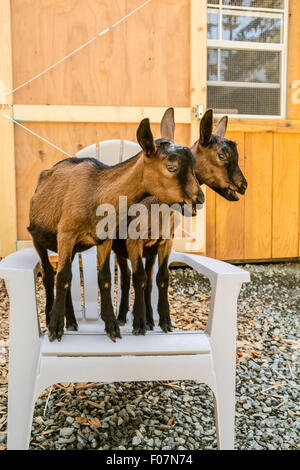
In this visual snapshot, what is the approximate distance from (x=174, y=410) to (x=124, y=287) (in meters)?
0.53

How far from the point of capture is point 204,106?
2.99 m

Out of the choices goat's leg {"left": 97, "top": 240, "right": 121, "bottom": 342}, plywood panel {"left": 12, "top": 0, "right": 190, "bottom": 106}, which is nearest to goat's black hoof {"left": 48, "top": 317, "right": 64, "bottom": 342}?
goat's leg {"left": 97, "top": 240, "right": 121, "bottom": 342}

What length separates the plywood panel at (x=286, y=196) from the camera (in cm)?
336

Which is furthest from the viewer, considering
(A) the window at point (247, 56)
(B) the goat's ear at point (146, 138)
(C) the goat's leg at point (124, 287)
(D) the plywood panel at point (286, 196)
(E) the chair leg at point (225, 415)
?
(D) the plywood panel at point (286, 196)

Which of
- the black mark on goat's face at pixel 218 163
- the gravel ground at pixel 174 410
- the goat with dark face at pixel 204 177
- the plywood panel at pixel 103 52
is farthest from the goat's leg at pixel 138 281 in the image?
the plywood panel at pixel 103 52

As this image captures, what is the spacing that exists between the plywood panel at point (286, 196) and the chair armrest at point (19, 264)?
254 cm

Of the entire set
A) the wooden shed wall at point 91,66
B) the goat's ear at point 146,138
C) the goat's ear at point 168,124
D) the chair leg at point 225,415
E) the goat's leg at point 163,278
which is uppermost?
the wooden shed wall at point 91,66

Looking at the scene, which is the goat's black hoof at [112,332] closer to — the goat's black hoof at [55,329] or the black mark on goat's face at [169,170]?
the goat's black hoof at [55,329]

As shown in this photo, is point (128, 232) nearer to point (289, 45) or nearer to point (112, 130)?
point (112, 130)

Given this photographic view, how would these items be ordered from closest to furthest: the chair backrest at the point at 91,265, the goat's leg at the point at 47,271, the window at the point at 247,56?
1. the goat's leg at the point at 47,271
2. the chair backrest at the point at 91,265
3. the window at the point at 247,56

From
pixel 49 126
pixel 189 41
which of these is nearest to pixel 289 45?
pixel 189 41

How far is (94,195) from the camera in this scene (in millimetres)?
1063

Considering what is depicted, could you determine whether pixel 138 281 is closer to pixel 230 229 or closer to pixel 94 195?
pixel 94 195

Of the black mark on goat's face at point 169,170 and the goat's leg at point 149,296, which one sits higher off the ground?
the black mark on goat's face at point 169,170
